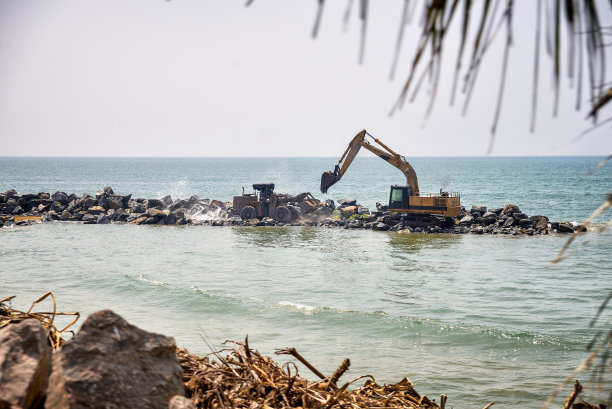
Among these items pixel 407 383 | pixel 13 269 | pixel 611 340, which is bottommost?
pixel 13 269

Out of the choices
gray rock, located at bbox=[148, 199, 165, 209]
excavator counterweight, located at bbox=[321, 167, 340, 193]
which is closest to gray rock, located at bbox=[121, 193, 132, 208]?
gray rock, located at bbox=[148, 199, 165, 209]

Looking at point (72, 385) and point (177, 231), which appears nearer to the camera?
point (72, 385)

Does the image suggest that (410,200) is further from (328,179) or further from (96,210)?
(96,210)

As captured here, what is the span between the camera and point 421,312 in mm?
12266

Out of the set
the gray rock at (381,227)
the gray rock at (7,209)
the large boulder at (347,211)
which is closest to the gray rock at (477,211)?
the gray rock at (381,227)

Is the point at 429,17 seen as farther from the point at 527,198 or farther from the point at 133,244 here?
the point at 527,198

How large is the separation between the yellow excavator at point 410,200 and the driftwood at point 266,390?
2362 centimetres

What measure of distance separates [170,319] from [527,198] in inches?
2144

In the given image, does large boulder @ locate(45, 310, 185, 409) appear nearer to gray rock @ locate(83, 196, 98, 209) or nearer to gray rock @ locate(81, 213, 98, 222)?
gray rock @ locate(81, 213, 98, 222)

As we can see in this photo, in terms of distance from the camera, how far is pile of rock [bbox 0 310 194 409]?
2.01m

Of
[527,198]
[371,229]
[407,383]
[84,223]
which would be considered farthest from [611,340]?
[527,198]

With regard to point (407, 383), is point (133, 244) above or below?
below

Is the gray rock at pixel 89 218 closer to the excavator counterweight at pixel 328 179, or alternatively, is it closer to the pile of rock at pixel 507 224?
the excavator counterweight at pixel 328 179

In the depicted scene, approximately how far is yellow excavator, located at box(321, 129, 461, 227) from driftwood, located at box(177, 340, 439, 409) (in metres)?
23.6
